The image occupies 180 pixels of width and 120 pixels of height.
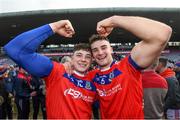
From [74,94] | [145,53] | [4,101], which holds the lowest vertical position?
[4,101]

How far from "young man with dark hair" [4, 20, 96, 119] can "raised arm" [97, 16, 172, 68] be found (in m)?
0.43

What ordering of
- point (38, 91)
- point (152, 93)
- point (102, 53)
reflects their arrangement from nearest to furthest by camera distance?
point (102, 53) → point (152, 93) → point (38, 91)

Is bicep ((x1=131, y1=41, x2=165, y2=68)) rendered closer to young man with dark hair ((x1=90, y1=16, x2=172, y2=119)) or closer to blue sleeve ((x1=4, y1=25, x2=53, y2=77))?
young man with dark hair ((x1=90, y1=16, x2=172, y2=119))

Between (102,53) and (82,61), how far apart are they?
20 cm

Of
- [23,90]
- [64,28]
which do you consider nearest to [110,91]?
[64,28]

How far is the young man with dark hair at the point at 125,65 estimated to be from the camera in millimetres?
3092

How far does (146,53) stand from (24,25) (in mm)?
20339

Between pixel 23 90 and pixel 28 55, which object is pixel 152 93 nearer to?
pixel 28 55

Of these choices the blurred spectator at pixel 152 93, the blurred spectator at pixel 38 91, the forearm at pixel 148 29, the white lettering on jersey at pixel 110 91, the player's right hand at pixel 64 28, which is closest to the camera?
the forearm at pixel 148 29

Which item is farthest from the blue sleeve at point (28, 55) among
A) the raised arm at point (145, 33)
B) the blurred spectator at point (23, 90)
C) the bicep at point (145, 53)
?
the blurred spectator at point (23, 90)

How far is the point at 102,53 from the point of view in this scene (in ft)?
11.1

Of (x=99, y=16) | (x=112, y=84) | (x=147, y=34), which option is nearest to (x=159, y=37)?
(x=147, y=34)

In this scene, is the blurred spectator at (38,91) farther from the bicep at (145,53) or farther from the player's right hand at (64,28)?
the bicep at (145,53)

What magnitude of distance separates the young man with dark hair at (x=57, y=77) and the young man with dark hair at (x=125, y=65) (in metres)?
0.13
